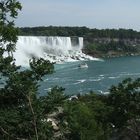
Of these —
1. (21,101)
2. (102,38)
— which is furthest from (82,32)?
(21,101)

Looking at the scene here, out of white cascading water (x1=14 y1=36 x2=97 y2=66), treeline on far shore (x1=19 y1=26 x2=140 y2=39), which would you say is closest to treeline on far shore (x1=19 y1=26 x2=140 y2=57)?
treeline on far shore (x1=19 y1=26 x2=140 y2=39)

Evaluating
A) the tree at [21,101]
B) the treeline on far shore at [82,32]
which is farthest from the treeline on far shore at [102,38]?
the tree at [21,101]

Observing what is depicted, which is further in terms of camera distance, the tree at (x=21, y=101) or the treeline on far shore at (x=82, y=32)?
the treeline on far shore at (x=82, y=32)

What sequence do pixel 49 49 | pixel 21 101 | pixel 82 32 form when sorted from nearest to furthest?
1. pixel 21 101
2. pixel 49 49
3. pixel 82 32

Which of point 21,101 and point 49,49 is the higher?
point 21,101

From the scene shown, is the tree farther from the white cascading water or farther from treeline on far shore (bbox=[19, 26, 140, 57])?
treeline on far shore (bbox=[19, 26, 140, 57])

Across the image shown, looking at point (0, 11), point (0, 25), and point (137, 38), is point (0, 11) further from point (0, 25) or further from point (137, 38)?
point (137, 38)

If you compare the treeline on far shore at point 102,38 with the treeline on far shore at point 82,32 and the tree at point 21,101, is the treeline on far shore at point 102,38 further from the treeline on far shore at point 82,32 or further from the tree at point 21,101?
the tree at point 21,101

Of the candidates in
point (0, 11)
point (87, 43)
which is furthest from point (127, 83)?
point (87, 43)

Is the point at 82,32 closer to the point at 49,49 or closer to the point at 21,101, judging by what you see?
the point at 49,49
